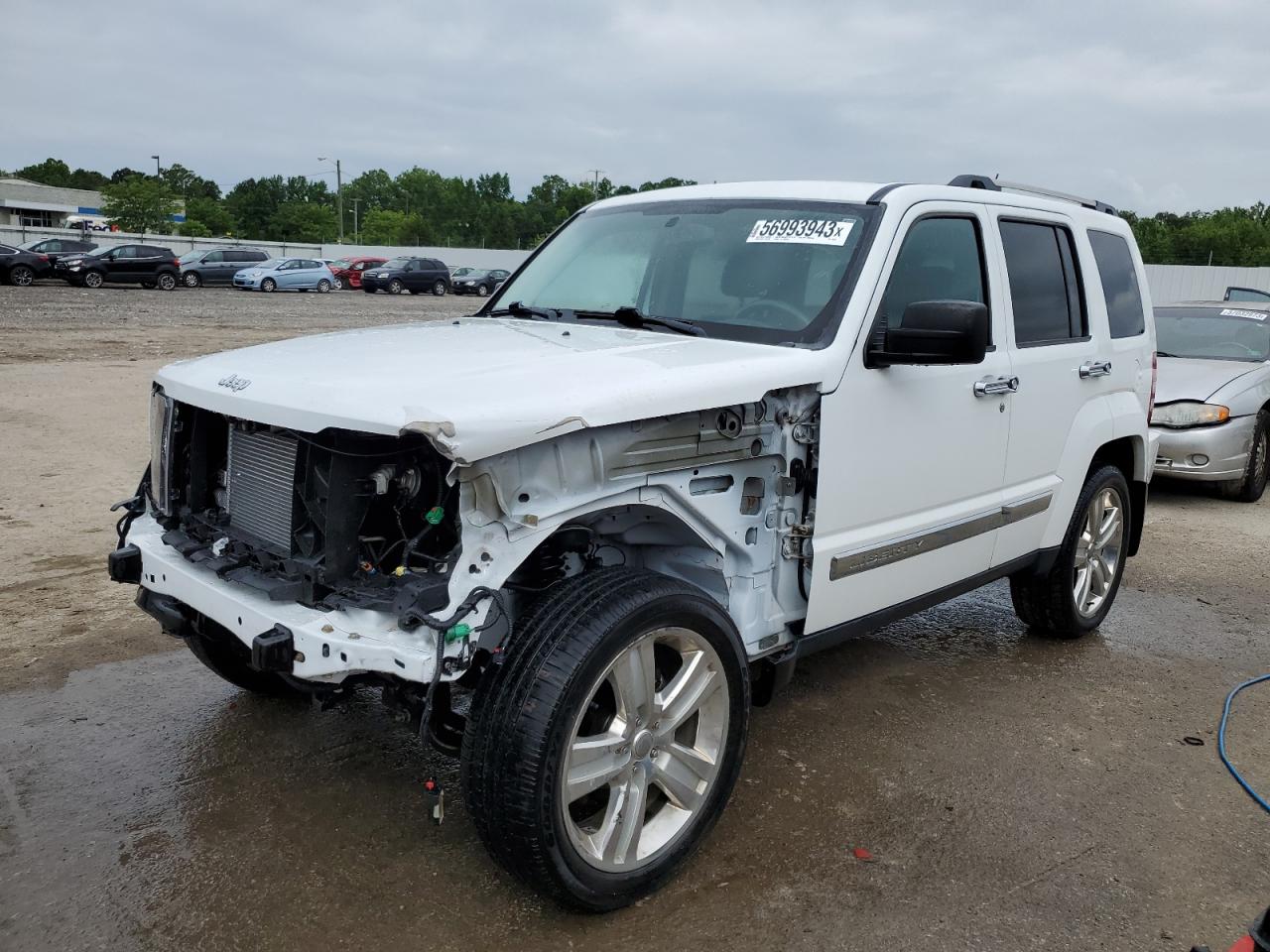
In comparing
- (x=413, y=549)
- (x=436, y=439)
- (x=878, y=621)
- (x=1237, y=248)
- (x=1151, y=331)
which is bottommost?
(x=878, y=621)

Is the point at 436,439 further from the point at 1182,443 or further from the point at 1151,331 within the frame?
the point at 1182,443

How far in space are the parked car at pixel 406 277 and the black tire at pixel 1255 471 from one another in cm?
3573

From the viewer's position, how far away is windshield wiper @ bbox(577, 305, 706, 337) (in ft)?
12.1

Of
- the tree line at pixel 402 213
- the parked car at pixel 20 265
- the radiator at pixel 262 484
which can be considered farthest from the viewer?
the tree line at pixel 402 213

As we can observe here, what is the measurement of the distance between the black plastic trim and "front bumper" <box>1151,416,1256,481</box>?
4.39 m

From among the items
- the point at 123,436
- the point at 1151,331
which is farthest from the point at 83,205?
the point at 1151,331

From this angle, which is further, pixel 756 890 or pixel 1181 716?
pixel 1181 716

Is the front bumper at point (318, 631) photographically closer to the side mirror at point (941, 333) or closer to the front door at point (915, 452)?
the front door at point (915, 452)

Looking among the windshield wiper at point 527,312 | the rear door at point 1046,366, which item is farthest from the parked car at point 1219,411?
the windshield wiper at point 527,312

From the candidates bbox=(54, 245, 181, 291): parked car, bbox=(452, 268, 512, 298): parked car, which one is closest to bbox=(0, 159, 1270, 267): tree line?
bbox=(452, 268, 512, 298): parked car

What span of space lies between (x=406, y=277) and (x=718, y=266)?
38936 millimetres

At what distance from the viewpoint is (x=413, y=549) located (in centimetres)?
295

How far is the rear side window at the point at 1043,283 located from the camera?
14.5 ft

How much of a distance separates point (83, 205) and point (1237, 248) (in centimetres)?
8654
